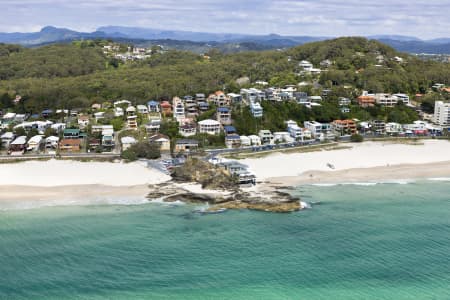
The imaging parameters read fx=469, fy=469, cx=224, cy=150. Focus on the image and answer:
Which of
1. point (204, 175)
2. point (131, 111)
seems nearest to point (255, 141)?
point (204, 175)

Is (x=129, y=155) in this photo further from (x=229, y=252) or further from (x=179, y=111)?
(x=229, y=252)

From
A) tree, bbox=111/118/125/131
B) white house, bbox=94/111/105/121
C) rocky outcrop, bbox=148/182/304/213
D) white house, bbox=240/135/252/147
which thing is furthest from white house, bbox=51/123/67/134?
rocky outcrop, bbox=148/182/304/213

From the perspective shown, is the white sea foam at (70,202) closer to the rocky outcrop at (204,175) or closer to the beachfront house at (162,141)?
the rocky outcrop at (204,175)

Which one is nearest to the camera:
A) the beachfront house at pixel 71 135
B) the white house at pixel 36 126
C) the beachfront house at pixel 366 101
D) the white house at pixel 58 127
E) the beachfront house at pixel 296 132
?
the beachfront house at pixel 71 135

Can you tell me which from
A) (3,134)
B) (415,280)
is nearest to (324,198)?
(415,280)

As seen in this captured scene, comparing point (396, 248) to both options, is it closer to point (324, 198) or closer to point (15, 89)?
point (324, 198)

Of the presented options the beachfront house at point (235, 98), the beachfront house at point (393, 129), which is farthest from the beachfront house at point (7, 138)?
Answer: the beachfront house at point (393, 129)
